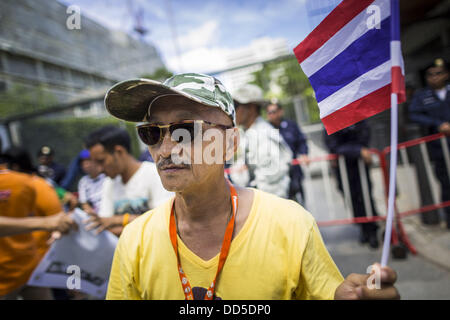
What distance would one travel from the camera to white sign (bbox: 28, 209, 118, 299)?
2.42 m

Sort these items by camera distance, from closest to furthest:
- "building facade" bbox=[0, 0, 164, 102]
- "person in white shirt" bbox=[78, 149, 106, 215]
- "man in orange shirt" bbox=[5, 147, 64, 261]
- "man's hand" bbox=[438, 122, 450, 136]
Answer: "man in orange shirt" bbox=[5, 147, 64, 261] < "person in white shirt" bbox=[78, 149, 106, 215] < "man's hand" bbox=[438, 122, 450, 136] < "building facade" bbox=[0, 0, 164, 102]

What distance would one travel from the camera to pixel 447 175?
4.13 metres

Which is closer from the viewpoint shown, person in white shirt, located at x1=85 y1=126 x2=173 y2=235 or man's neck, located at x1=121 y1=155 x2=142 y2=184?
person in white shirt, located at x1=85 y1=126 x2=173 y2=235

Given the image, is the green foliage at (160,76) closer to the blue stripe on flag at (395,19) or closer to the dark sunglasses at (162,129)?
the dark sunglasses at (162,129)

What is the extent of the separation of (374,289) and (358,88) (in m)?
0.80

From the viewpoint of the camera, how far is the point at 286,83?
8.30 meters

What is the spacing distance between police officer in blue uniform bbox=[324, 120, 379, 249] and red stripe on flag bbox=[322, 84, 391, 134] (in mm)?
2887

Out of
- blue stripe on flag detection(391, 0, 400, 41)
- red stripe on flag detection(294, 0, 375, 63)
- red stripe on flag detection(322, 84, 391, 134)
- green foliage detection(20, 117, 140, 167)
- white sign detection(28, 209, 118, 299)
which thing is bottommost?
white sign detection(28, 209, 118, 299)

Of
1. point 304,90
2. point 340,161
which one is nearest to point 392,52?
point 340,161

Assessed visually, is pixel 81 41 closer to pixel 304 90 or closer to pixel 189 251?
pixel 304 90

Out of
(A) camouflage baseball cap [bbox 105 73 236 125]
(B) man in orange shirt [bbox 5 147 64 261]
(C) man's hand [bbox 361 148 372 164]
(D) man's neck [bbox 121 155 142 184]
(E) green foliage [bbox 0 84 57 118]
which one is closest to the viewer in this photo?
(A) camouflage baseball cap [bbox 105 73 236 125]

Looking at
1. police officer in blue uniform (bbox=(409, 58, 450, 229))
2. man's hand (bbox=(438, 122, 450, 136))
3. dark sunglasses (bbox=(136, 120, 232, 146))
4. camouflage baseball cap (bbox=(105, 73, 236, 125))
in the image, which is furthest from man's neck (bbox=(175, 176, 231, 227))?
police officer in blue uniform (bbox=(409, 58, 450, 229))

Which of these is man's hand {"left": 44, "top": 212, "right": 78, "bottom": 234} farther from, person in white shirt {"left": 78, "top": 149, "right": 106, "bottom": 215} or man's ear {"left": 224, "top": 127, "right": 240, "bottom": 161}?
man's ear {"left": 224, "top": 127, "right": 240, "bottom": 161}

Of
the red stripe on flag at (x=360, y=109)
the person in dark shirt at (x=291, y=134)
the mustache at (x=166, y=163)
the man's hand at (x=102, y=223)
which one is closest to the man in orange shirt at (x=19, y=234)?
the man's hand at (x=102, y=223)
